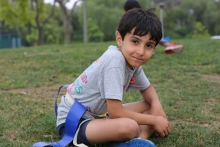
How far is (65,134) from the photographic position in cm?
231

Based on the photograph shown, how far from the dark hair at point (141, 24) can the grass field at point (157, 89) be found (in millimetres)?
803

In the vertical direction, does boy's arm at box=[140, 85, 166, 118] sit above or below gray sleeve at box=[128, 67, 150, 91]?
below

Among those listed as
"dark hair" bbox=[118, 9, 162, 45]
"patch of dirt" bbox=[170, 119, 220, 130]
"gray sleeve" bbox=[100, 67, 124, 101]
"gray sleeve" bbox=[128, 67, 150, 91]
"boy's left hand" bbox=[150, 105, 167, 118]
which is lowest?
"patch of dirt" bbox=[170, 119, 220, 130]

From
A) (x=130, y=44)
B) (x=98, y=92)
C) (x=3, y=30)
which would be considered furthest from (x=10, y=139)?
(x=3, y=30)

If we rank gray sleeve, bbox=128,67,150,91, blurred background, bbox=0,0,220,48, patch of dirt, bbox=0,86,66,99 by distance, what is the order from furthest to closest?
blurred background, bbox=0,0,220,48 < patch of dirt, bbox=0,86,66,99 < gray sleeve, bbox=128,67,150,91

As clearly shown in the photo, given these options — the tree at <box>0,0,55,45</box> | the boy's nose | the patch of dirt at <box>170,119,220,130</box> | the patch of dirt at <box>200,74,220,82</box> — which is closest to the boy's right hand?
the boy's nose

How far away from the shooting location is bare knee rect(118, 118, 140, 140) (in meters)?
A: 2.09

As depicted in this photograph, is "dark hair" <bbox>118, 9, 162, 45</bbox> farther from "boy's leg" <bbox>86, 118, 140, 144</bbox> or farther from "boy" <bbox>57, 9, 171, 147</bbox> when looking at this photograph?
"boy's leg" <bbox>86, 118, 140, 144</bbox>

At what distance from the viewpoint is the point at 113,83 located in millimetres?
2115

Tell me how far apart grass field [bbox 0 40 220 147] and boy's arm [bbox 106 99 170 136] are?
0.51 feet

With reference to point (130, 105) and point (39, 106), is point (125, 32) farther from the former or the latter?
point (39, 106)

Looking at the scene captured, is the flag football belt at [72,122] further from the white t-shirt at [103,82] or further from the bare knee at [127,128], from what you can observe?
the bare knee at [127,128]

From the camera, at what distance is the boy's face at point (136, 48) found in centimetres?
213

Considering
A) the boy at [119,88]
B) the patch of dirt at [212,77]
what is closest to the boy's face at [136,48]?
the boy at [119,88]
